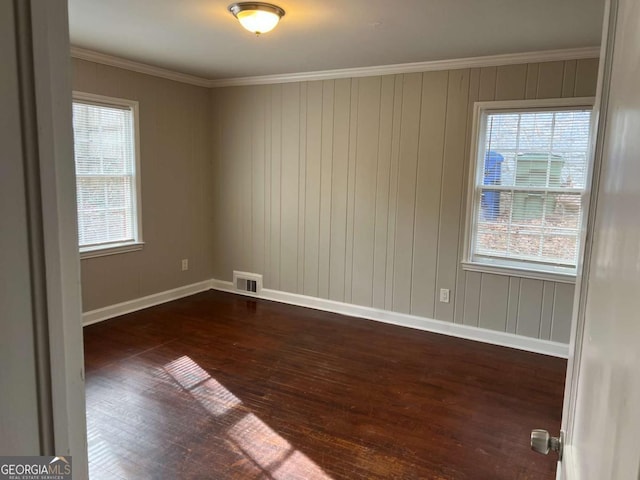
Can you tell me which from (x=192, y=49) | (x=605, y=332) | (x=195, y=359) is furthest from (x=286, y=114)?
(x=605, y=332)

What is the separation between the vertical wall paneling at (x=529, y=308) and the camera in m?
3.78

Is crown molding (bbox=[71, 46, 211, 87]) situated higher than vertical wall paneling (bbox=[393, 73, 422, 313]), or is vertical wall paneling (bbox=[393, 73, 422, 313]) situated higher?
crown molding (bbox=[71, 46, 211, 87])

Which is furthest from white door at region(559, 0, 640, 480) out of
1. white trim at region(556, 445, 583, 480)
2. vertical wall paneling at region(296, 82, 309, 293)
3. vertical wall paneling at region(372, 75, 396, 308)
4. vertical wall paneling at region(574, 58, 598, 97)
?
vertical wall paneling at region(296, 82, 309, 293)

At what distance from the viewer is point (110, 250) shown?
432 centimetres

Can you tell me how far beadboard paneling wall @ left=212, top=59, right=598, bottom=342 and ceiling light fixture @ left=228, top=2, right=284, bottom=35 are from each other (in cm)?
173

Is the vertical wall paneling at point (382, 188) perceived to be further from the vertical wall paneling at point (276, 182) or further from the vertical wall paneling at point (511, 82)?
the vertical wall paneling at point (276, 182)

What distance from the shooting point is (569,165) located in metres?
3.59

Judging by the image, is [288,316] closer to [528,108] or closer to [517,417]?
[517,417]

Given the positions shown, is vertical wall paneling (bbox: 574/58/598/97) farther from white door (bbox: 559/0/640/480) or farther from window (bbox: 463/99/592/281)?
white door (bbox: 559/0/640/480)

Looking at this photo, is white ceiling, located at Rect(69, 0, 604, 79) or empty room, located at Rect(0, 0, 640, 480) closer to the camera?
empty room, located at Rect(0, 0, 640, 480)

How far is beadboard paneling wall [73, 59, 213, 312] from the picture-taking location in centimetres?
423

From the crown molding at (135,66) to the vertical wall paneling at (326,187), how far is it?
1.50 metres

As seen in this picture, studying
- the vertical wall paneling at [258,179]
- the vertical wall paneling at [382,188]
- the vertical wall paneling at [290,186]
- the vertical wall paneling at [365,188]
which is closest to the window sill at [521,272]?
the vertical wall paneling at [382,188]

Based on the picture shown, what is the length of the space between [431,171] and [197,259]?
2.89 meters
